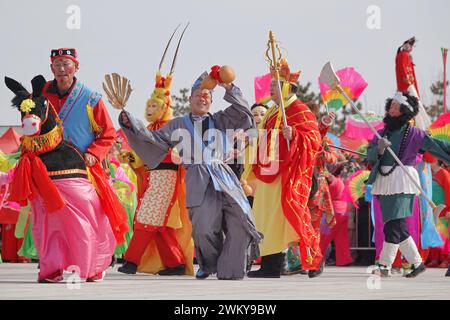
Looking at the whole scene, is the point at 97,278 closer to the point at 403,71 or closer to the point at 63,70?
the point at 63,70

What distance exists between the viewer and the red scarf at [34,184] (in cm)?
905

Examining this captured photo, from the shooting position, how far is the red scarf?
905 centimetres

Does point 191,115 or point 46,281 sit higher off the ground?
point 191,115

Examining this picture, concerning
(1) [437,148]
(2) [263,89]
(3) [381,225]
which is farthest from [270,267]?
(2) [263,89]

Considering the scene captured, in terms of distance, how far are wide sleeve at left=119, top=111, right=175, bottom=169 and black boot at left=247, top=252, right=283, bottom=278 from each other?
4.49 feet

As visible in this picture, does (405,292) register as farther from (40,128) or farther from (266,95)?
(266,95)

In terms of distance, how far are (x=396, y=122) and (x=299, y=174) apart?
1.24 m

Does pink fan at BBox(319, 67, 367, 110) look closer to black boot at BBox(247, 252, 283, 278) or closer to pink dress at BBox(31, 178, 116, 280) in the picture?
black boot at BBox(247, 252, 283, 278)

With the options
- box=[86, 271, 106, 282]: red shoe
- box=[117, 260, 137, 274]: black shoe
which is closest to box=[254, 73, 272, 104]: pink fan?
box=[117, 260, 137, 274]: black shoe

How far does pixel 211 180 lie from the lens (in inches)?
405

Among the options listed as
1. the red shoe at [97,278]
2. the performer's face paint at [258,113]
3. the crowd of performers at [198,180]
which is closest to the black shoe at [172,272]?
the crowd of performers at [198,180]

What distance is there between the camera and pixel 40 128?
30.0ft
